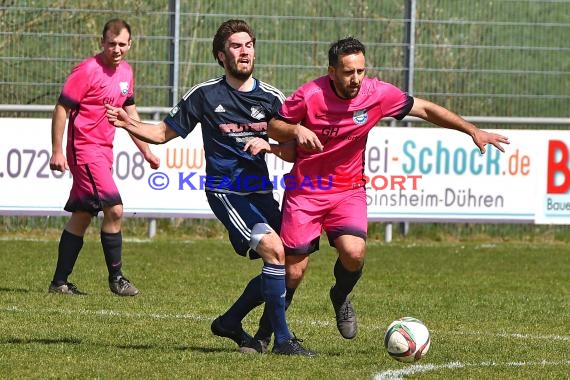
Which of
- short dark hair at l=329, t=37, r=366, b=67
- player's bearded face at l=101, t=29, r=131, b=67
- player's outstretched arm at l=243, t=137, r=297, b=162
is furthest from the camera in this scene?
player's bearded face at l=101, t=29, r=131, b=67

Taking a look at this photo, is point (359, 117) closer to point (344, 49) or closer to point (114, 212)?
point (344, 49)

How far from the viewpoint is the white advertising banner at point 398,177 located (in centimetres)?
1551

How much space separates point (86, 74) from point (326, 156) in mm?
3480

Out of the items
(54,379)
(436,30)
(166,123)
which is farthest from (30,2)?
(54,379)

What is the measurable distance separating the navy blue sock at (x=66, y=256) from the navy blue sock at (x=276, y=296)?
3.58 m

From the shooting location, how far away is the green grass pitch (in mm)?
7473

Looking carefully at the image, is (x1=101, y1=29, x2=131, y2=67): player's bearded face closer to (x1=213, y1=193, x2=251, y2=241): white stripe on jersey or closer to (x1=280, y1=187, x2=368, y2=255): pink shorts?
(x1=213, y1=193, x2=251, y2=241): white stripe on jersey

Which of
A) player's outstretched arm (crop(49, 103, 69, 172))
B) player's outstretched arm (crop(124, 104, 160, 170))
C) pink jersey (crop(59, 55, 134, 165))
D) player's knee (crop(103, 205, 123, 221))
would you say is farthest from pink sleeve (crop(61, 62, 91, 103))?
player's knee (crop(103, 205, 123, 221))

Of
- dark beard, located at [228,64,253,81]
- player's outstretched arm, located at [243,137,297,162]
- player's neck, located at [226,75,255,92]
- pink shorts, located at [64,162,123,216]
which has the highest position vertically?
dark beard, located at [228,64,253,81]

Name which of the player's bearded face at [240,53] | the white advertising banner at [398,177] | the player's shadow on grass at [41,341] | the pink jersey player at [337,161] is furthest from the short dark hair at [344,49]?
the white advertising banner at [398,177]

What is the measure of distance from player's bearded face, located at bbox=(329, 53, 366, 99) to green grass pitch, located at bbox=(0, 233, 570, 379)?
1.53 metres

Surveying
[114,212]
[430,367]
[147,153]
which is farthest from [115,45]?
[430,367]

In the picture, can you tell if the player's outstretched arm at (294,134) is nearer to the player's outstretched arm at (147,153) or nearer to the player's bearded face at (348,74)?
the player's bearded face at (348,74)

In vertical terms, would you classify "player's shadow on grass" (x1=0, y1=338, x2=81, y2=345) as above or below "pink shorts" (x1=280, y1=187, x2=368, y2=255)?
below
